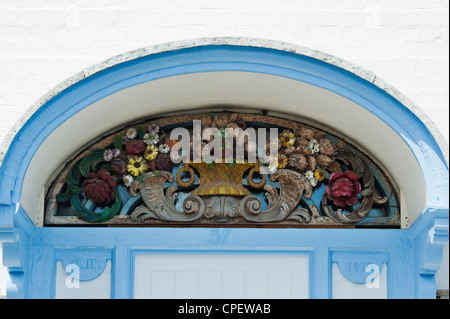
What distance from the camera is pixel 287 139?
5.51m

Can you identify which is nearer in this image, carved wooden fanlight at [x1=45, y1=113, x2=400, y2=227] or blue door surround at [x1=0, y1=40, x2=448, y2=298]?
blue door surround at [x1=0, y1=40, x2=448, y2=298]

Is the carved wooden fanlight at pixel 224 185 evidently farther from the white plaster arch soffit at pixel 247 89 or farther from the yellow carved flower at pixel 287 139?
the white plaster arch soffit at pixel 247 89

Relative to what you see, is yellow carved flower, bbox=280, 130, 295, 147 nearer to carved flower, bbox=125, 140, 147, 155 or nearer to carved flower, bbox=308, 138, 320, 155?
carved flower, bbox=308, 138, 320, 155

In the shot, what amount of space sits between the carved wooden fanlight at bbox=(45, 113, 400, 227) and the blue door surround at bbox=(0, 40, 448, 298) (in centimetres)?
11

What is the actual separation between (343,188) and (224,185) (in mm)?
644

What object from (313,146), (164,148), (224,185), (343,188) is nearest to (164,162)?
(164,148)

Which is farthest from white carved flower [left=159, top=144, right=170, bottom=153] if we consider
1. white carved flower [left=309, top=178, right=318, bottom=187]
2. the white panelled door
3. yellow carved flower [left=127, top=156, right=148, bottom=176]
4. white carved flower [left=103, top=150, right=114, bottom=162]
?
white carved flower [left=309, top=178, right=318, bottom=187]

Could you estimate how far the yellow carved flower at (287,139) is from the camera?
5508mm

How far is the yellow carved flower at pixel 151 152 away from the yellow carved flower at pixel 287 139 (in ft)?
2.28

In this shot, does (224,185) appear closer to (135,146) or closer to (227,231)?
(227,231)

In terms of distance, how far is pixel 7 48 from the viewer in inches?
202

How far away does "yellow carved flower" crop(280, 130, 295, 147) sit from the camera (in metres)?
5.51

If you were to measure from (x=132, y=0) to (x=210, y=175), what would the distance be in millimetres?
1046
